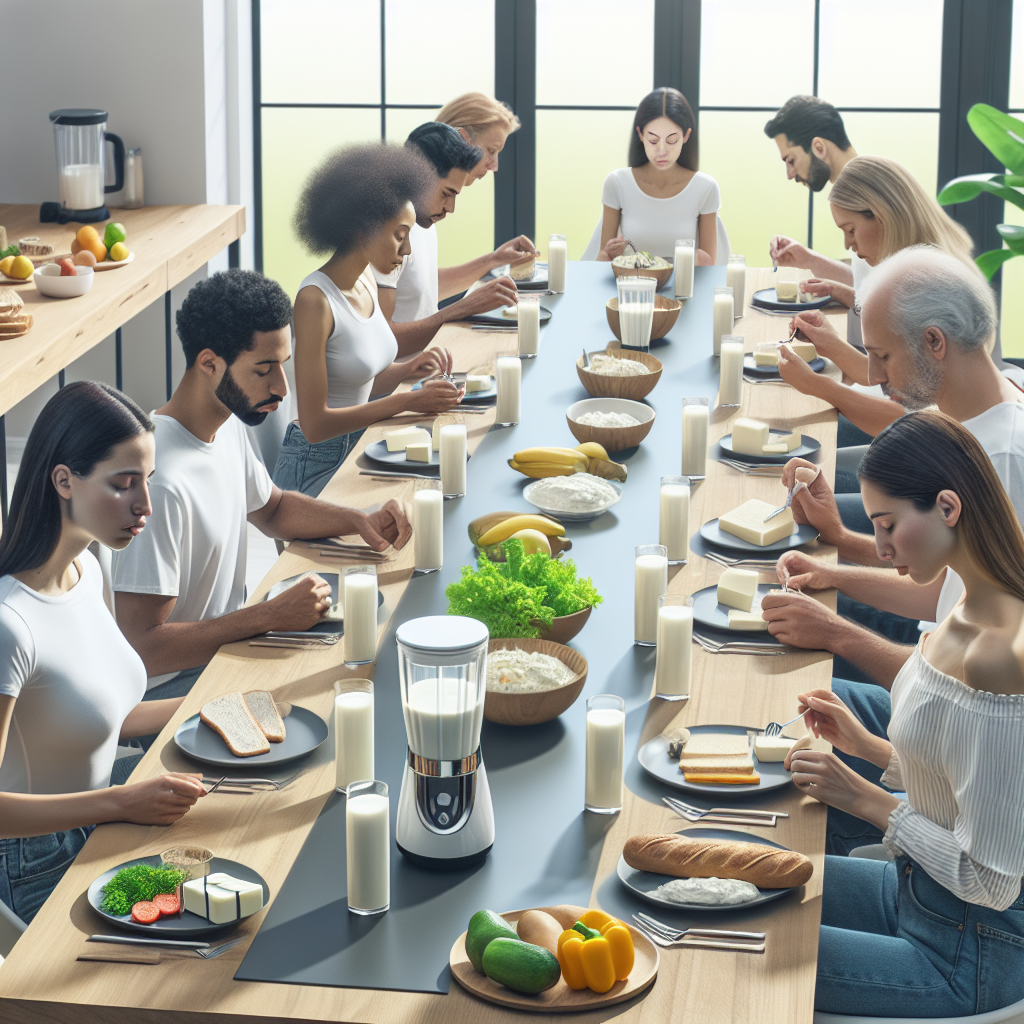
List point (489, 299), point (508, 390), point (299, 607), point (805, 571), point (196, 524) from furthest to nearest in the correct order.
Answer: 1. point (489, 299)
2. point (508, 390)
3. point (196, 524)
4. point (805, 571)
5. point (299, 607)

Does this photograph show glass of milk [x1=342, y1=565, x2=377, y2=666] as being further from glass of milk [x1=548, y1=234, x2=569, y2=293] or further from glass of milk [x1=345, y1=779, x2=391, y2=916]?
glass of milk [x1=548, y1=234, x2=569, y2=293]

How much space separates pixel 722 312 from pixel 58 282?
2042 millimetres

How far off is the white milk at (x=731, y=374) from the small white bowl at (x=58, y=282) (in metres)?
2.08

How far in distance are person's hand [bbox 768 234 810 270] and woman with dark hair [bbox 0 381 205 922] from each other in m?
2.86

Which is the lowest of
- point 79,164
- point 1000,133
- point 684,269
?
point 684,269

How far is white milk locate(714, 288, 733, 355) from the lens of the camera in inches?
145

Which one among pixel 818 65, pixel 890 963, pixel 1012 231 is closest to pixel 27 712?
pixel 890 963

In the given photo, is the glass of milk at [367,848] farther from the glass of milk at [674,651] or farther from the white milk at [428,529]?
the white milk at [428,529]

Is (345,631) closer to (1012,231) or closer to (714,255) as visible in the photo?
(714,255)

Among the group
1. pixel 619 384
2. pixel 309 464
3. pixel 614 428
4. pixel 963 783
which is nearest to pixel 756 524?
pixel 614 428

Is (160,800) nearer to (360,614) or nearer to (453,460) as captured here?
(360,614)

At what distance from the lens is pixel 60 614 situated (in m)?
1.95

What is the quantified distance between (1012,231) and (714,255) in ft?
3.58

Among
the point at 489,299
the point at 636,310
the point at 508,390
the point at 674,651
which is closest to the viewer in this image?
the point at 674,651
